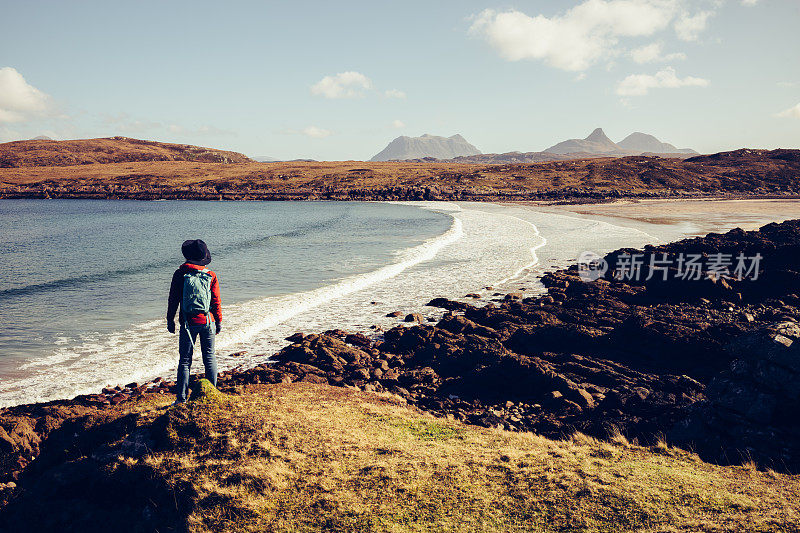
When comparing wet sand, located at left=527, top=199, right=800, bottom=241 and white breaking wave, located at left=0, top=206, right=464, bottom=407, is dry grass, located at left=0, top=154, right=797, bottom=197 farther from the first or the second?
white breaking wave, located at left=0, top=206, right=464, bottom=407

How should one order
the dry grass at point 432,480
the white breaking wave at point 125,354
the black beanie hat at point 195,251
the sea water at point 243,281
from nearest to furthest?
the dry grass at point 432,480
the black beanie hat at point 195,251
the white breaking wave at point 125,354
the sea water at point 243,281

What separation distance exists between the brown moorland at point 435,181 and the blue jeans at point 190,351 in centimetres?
8726

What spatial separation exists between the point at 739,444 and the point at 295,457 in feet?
21.9

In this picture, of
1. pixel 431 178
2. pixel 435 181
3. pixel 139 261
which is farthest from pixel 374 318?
pixel 431 178

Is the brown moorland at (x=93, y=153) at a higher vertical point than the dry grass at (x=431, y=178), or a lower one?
higher

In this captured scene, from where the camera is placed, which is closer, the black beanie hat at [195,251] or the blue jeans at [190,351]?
the black beanie hat at [195,251]

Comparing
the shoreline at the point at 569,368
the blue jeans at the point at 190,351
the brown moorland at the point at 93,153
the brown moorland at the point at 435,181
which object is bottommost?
the shoreline at the point at 569,368

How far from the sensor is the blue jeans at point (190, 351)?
782cm

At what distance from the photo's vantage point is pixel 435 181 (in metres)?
112

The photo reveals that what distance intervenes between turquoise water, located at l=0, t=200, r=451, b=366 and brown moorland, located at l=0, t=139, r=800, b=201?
144 feet

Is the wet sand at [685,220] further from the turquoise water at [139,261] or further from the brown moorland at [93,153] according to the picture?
the brown moorland at [93,153]

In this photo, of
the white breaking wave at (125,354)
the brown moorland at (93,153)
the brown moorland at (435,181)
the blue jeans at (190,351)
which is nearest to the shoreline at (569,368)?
the white breaking wave at (125,354)

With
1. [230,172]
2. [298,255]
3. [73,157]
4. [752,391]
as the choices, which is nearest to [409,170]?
[230,172]

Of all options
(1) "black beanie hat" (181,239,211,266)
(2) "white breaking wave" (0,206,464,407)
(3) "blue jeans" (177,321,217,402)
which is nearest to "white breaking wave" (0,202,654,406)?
(2) "white breaking wave" (0,206,464,407)
